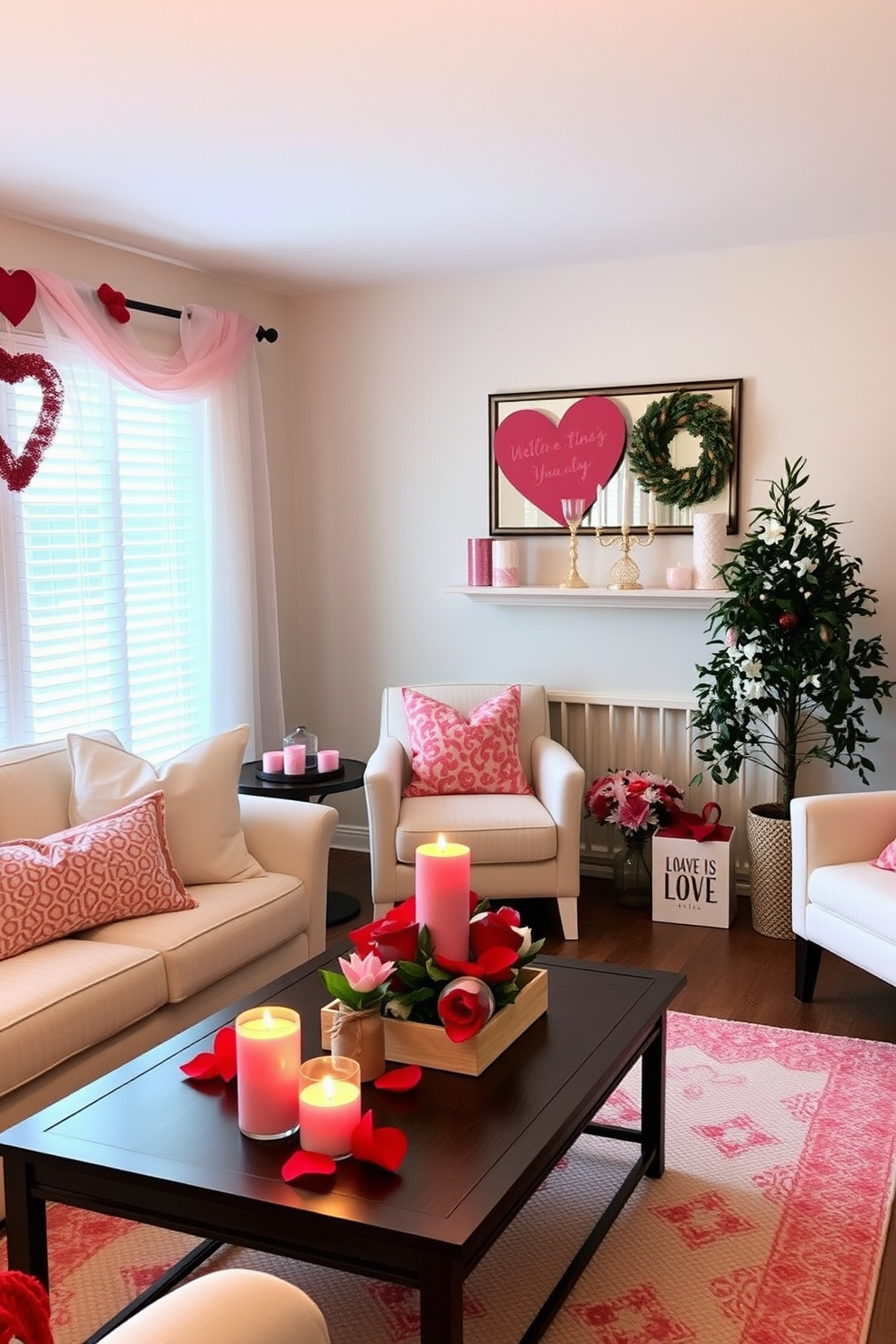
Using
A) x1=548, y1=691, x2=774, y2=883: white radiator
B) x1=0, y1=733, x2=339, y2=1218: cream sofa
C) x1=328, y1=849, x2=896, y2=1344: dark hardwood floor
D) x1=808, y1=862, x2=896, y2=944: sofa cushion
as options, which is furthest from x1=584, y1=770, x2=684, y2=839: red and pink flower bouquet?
x1=0, y1=733, x2=339, y2=1218: cream sofa

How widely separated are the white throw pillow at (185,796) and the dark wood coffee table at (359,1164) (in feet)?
3.18

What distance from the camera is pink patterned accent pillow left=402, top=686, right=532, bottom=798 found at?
14.4ft

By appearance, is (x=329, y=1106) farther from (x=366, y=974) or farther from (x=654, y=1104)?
(x=654, y=1104)

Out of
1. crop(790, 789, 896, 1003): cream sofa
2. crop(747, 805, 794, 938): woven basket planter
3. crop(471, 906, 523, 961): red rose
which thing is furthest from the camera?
crop(747, 805, 794, 938): woven basket planter

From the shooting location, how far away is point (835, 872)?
3.40 meters

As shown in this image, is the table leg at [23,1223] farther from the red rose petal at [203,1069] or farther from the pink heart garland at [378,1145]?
the pink heart garland at [378,1145]

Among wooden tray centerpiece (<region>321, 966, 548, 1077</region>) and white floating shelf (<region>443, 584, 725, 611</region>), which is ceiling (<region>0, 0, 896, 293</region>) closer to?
white floating shelf (<region>443, 584, 725, 611</region>)

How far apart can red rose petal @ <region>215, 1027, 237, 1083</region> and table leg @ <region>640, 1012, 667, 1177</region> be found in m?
0.90

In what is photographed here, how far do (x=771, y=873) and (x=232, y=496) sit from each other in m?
2.43

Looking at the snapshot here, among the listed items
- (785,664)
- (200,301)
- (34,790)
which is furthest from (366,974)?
(200,301)

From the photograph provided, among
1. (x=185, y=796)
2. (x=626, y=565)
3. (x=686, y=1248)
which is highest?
(x=626, y=565)

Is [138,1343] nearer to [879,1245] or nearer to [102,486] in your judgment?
[879,1245]

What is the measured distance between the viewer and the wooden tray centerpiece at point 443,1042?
2.17 metres

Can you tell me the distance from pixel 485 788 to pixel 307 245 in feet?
6.64
